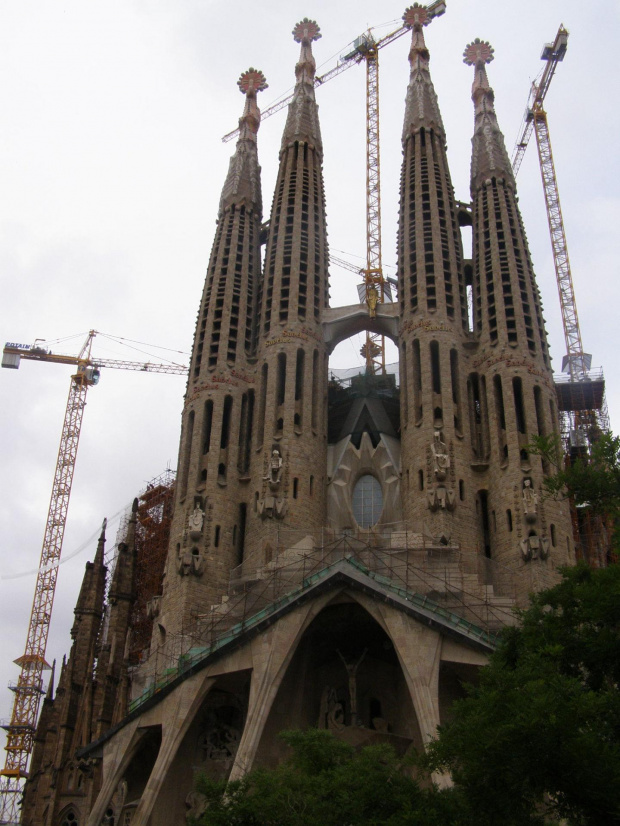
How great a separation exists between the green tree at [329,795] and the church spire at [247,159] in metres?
35.1

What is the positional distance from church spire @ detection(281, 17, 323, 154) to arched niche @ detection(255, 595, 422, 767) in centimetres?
2840

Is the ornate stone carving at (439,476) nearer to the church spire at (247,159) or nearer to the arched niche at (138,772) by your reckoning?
the arched niche at (138,772)

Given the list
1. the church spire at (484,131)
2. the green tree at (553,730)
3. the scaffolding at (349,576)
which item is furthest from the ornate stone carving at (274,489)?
the green tree at (553,730)

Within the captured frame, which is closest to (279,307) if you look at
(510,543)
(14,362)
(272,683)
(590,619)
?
(510,543)

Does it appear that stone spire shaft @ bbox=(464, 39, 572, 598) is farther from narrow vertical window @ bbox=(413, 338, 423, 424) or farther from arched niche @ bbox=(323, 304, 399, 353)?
arched niche @ bbox=(323, 304, 399, 353)

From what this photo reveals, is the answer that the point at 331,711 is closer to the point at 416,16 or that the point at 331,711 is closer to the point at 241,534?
the point at 241,534

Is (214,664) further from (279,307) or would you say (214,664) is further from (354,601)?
(279,307)

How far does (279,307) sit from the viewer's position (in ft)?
153

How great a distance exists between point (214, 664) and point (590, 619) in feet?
59.1

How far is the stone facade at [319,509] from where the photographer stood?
3453cm

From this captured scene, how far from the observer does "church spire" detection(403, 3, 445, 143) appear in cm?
5228

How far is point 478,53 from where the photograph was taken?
56562mm

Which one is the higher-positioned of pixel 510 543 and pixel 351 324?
pixel 351 324

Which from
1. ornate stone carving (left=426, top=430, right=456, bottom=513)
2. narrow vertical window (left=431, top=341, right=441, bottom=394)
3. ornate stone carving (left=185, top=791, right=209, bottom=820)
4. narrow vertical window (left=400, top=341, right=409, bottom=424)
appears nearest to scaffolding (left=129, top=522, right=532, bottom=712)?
ornate stone carving (left=426, top=430, right=456, bottom=513)
